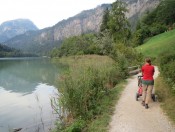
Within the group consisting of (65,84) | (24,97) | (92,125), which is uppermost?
(65,84)

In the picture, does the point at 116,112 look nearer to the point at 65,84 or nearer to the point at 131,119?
the point at 131,119

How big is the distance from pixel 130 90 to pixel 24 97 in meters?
11.3

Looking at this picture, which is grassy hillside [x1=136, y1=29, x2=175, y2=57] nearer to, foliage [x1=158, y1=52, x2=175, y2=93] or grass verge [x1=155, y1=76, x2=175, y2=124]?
foliage [x1=158, y1=52, x2=175, y2=93]

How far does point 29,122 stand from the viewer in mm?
16922

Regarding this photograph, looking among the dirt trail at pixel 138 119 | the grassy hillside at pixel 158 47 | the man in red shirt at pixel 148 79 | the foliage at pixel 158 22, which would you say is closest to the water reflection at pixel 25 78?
the grassy hillside at pixel 158 47

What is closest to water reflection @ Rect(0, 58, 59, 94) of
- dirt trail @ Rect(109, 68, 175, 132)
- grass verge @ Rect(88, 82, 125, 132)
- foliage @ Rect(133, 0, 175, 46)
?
grass verge @ Rect(88, 82, 125, 132)

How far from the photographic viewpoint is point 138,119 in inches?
473

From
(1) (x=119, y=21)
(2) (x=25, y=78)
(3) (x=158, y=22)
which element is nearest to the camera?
(2) (x=25, y=78)

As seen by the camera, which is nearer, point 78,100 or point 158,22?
point 78,100

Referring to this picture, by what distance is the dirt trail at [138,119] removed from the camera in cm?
1089

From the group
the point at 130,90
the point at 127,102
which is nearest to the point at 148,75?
the point at 127,102

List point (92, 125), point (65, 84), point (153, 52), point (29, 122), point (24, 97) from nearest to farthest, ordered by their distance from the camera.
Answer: point (92, 125)
point (65, 84)
point (29, 122)
point (24, 97)
point (153, 52)

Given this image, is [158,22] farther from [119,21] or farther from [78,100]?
[78,100]

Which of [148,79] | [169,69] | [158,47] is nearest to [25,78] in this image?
[158,47]
